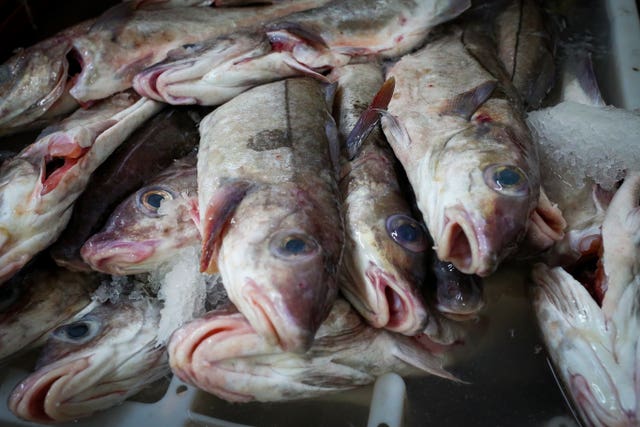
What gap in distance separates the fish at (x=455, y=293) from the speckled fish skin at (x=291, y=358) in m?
0.16

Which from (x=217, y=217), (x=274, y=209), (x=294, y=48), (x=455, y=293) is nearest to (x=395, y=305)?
(x=455, y=293)

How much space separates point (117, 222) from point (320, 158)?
2.75 feet

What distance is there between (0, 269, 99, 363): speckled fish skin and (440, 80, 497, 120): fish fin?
5.45 feet

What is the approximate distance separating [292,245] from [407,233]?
50cm

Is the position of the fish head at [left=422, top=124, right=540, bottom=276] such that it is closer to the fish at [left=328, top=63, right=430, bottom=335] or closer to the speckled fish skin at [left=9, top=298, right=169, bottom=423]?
the fish at [left=328, top=63, right=430, bottom=335]

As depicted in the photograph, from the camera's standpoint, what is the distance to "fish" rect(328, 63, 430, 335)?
2006 millimetres

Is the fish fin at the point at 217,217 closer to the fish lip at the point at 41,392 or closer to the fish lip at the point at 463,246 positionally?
the fish lip at the point at 41,392

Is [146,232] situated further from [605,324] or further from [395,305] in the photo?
[605,324]

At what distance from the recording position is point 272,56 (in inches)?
107

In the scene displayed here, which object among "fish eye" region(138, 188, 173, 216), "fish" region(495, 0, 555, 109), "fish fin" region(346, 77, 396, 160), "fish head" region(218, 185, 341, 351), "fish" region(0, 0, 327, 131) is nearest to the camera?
"fish head" region(218, 185, 341, 351)

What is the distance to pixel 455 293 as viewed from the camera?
2.13 metres

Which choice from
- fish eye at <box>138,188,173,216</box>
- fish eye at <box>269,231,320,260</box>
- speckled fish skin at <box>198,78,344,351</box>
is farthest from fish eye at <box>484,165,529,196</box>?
fish eye at <box>138,188,173,216</box>

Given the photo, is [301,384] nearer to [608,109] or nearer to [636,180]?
[636,180]

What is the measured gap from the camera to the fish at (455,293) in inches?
83.7
